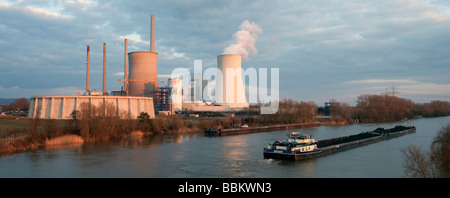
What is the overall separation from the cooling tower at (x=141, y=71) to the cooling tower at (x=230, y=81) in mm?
8642

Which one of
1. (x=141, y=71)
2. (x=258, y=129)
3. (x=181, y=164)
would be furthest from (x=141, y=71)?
(x=181, y=164)

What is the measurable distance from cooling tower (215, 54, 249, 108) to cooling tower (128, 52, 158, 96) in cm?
864

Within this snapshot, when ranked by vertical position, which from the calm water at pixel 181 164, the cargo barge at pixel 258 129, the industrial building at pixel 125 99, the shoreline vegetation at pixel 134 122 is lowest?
the calm water at pixel 181 164

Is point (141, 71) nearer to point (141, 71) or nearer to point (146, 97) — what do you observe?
point (141, 71)

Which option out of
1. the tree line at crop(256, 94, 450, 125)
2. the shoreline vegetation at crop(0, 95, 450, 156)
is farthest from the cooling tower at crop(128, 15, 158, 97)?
the tree line at crop(256, 94, 450, 125)

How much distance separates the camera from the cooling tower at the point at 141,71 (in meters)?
40.7

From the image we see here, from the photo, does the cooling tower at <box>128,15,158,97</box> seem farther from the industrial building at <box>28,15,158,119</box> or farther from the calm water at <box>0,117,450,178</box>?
the calm water at <box>0,117,450,178</box>

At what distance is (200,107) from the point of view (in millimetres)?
53719

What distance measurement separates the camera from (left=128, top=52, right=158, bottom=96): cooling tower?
40.7 metres

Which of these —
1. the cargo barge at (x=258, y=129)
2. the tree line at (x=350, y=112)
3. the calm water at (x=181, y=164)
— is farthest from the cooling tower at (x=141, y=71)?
the calm water at (x=181, y=164)

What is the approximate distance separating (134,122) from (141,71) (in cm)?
1803

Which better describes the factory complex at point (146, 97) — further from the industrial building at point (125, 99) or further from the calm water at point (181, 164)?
the calm water at point (181, 164)
